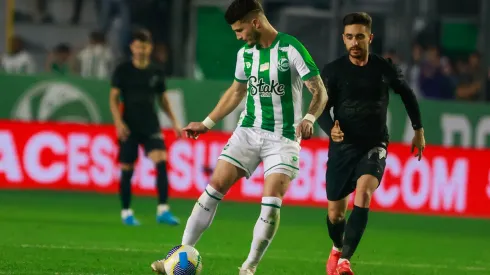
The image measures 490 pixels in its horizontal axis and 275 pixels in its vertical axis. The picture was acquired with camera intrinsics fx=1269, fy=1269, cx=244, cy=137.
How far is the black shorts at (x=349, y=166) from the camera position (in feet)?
31.8

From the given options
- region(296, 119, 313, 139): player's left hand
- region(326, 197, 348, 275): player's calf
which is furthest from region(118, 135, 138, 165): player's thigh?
region(296, 119, 313, 139): player's left hand

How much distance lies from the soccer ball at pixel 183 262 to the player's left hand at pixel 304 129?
3.80 feet

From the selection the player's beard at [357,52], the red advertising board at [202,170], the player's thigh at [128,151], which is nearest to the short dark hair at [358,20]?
the player's beard at [357,52]

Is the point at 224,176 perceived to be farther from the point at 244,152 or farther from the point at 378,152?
the point at 378,152

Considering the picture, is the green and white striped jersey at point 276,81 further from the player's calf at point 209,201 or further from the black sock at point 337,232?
the black sock at point 337,232

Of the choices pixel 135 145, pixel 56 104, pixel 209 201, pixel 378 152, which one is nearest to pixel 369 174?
pixel 378 152

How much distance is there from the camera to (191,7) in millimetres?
19656

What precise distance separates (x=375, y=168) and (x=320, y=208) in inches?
297

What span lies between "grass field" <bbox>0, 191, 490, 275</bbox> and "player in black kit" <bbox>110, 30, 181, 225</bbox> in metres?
0.40

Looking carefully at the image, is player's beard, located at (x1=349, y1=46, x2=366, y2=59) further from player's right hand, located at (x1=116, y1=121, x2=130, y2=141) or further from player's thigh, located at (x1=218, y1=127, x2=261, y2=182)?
player's right hand, located at (x1=116, y1=121, x2=130, y2=141)

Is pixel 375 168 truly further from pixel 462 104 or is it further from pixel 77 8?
pixel 77 8

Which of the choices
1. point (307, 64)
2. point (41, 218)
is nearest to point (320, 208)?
point (41, 218)

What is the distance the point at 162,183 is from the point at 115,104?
1.04 m

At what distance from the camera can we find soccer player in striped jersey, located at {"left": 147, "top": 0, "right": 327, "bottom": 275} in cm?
898
